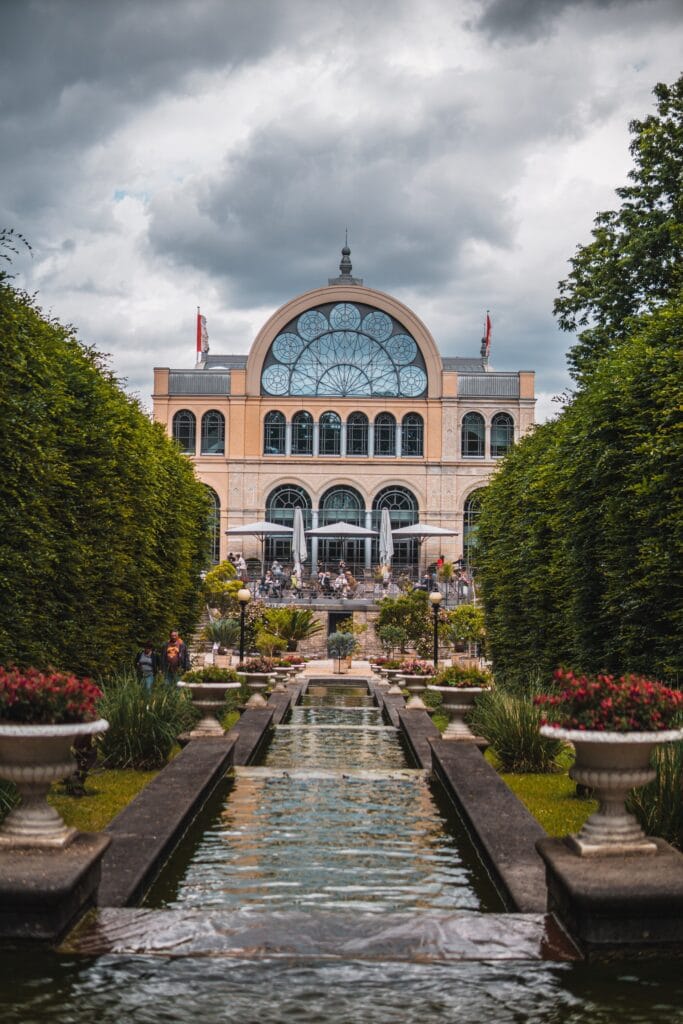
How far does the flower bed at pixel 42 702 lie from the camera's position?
5.79 meters

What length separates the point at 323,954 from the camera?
5156mm

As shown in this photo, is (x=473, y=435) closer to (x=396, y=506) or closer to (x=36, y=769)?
(x=396, y=506)

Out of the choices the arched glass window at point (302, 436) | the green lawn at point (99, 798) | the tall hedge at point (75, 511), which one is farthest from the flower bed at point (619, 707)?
the arched glass window at point (302, 436)

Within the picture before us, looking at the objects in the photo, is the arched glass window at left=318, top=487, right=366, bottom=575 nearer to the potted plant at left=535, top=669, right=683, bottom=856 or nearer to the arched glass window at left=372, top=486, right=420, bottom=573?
the arched glass window at left=372, top=486, right=420, bottom=573

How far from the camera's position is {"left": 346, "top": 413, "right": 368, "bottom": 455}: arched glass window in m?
54.9

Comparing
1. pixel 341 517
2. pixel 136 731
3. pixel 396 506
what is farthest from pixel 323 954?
pixel 396 506

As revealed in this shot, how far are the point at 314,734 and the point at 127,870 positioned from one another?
8.77 meters

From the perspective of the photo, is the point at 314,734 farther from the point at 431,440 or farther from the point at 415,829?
the point at 431,440

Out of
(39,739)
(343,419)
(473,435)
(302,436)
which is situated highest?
(343,419)

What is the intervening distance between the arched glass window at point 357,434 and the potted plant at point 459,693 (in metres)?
42.4

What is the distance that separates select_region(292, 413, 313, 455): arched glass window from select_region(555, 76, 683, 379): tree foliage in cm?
3116

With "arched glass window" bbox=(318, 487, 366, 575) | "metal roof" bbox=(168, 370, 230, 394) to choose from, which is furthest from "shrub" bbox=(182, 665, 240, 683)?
"metal roof" bbox=(168, 370, 230, 394)

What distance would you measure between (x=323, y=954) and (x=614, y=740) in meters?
1.76

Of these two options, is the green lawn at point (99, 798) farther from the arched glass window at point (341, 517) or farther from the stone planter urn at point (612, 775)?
the arched glass window at point (341, 517)
